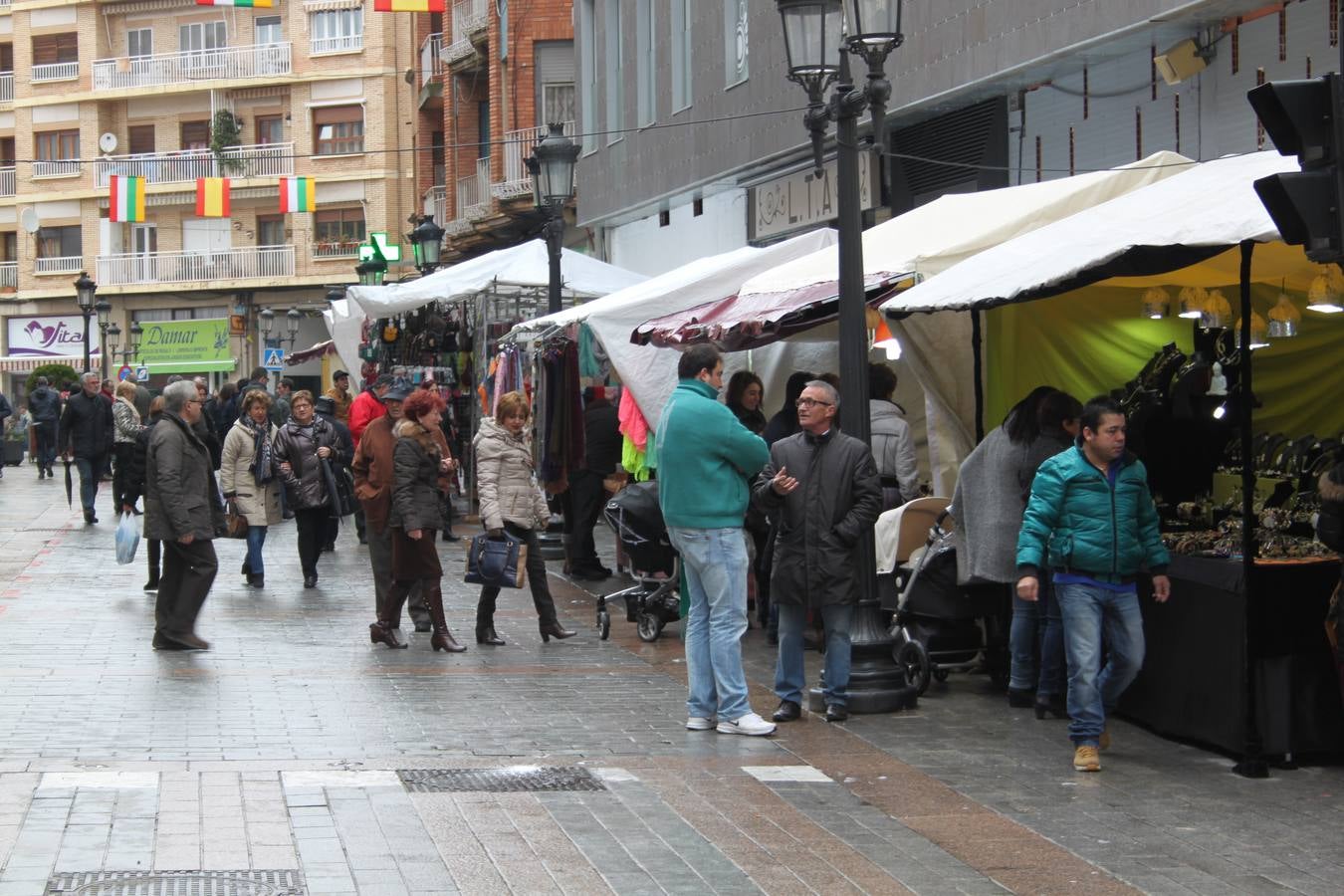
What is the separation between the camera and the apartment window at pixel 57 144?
6025 centimetres

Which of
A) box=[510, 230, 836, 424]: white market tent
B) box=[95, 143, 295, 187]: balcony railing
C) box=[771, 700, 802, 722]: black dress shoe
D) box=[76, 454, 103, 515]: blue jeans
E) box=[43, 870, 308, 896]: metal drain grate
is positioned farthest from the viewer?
box=[95, 143, 295, 187]: balcony railing

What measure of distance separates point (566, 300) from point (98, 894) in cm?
1606

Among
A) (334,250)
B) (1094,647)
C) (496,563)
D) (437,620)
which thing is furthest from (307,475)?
(334,250)

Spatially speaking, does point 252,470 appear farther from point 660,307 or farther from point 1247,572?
point 1247,572

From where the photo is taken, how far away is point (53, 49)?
60.9 m

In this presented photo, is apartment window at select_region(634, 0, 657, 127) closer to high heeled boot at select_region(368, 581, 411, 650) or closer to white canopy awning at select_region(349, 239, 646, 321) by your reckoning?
white canopy awning at select_region(349, 239, 646, 321)

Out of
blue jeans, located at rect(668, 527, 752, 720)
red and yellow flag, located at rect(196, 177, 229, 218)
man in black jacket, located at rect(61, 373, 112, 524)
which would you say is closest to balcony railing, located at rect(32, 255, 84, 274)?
red and yellow flag, located at rect(196, 177, 229, 218)

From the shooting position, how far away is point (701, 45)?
24797mm

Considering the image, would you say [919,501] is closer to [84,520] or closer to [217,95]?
[84,520]

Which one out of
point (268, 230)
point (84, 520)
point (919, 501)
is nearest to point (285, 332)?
point (268, 230)

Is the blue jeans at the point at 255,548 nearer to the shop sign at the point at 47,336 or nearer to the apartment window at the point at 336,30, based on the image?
the apartment window at the point at 336,30

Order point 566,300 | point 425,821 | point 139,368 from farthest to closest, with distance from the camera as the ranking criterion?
point 139,368, point 566,300, point 425,821

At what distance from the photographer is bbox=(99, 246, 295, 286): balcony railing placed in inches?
2283

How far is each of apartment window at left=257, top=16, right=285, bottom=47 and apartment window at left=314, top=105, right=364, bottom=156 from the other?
2.73 m
